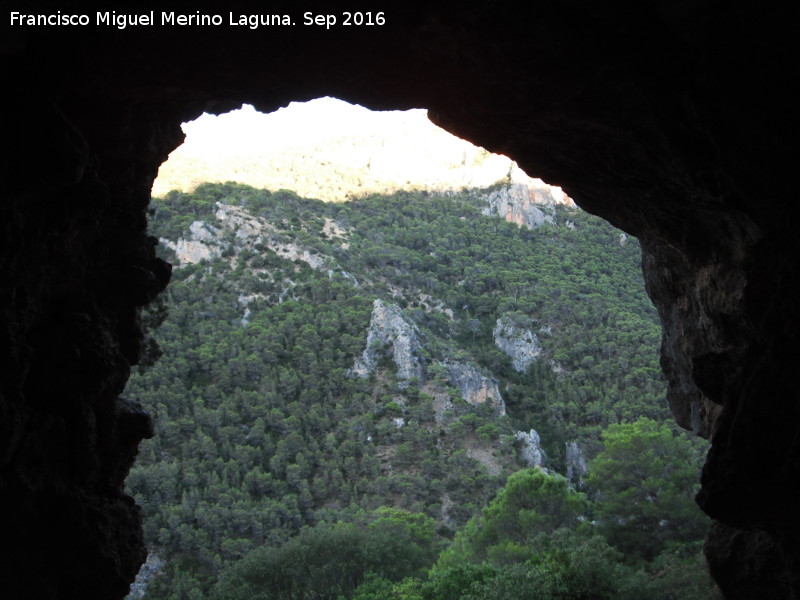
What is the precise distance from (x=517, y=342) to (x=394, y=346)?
74.7 feet

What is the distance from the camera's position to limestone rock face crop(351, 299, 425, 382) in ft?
242

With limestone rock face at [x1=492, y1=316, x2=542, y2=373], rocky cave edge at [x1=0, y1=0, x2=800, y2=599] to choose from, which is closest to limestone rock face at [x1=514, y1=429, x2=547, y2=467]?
limestone rock face at [x1=492, y1=316, x2=542, y2=373]

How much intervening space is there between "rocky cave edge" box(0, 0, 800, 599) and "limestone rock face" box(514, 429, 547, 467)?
52.2 meters

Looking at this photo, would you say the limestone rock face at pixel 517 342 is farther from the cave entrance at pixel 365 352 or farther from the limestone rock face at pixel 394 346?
the limestone rock face at pixel 394 346

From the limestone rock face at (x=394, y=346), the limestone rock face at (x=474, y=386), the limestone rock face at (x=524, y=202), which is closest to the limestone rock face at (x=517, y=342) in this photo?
the limestone rock face at (x=474, y=386)

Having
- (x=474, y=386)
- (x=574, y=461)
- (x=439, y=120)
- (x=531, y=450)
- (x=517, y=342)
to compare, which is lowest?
(x=574, y=461)

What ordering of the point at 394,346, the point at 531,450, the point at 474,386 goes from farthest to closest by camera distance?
the point at 394,346 → the point at 474,386 → the point at 531,450

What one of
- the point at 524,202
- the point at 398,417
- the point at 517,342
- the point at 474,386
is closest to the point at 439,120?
the point at 398,417

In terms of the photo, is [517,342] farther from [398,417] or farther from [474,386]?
[398,417]

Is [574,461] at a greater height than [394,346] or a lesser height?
lesser

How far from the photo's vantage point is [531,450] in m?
63.2

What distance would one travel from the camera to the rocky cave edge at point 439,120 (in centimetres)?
809

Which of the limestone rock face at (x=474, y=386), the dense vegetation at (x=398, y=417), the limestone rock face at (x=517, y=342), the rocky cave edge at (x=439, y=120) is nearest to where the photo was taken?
the rocky cave edge at (x=439, y=120)

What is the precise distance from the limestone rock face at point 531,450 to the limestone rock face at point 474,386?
687 centimetres
